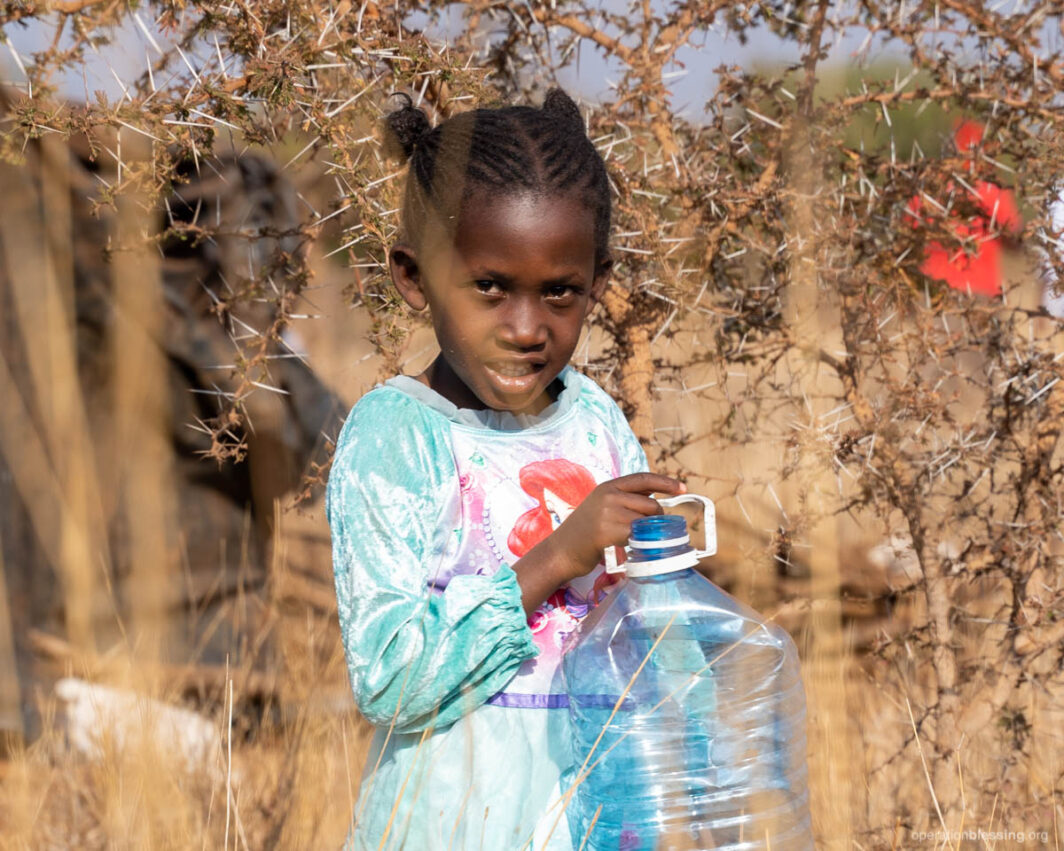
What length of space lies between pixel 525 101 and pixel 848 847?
2.17 metres

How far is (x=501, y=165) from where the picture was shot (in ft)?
5.92

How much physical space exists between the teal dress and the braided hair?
33 cm

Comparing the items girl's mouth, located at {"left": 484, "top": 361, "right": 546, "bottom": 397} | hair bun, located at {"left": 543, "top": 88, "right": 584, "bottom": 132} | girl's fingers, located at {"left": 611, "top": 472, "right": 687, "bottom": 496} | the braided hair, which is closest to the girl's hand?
girl's fingers, located at {"left": 611, "top": 472, "right": 687, "bottom": 496}

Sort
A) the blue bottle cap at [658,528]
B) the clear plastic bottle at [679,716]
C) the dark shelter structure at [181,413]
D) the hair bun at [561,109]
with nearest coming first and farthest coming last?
the blue bottle cap at [658,528] → the clear plastic bottle at [679,716] → the hair bun at [561,109] → the dark shelter structure at [181,413]

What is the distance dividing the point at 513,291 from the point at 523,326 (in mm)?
63

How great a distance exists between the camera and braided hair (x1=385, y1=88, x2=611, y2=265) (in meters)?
1.80

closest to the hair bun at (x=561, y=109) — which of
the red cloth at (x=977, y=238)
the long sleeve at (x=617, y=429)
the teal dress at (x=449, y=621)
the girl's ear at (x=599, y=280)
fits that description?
the girl's ear at (x=599, y=280)

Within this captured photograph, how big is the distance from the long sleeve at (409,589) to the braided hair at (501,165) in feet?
1.17

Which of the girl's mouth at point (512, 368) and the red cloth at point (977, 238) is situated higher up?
the red cloth at point (977, 238)

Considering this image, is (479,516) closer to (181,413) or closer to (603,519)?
(603,519)

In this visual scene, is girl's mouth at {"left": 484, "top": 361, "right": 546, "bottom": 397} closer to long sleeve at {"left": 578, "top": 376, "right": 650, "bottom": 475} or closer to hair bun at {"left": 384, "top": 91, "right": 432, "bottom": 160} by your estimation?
long sleeve at {"left": 578, "top": 376, "right": 650, "bottom": 475}

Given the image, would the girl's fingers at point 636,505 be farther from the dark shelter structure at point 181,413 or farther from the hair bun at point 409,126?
the dark shelter structure at point 181,413

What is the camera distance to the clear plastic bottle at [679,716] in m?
1.75

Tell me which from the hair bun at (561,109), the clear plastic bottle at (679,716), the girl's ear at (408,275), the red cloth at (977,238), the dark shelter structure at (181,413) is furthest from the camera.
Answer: the dark shelter structure at (181,413)
